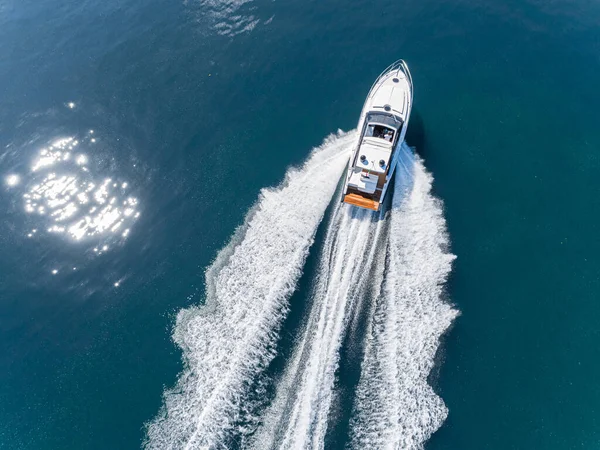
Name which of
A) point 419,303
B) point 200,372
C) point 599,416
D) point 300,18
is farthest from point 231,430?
point 300,18

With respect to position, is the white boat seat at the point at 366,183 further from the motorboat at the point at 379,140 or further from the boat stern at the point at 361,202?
the boat stern at the point at 361,202

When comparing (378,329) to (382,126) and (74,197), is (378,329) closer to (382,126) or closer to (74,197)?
(382,126)

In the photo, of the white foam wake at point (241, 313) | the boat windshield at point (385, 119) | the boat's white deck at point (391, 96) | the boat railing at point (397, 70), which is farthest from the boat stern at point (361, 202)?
the boat railing at point (397, 70)

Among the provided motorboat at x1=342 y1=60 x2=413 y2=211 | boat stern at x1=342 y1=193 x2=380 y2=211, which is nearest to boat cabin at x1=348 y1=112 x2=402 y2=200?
motorboat at x1=342 y1=60 x2=413 y2=211

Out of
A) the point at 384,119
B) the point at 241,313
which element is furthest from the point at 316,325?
the point at 384,119

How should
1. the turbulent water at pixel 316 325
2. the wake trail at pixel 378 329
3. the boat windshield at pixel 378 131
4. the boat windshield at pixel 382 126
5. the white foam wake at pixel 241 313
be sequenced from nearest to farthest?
the wake trail at pixel 378 329 < the turbulent water at pixel 316 325 < the white foam wake at pixel 241 313 < the boat windshield at pixel 382 126 < the boat windshield at pixel 378 131

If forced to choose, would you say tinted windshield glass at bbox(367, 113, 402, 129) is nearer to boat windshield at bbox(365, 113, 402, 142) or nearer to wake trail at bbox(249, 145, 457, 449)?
boat windshield at bbox(365, 113, 402, 142)
